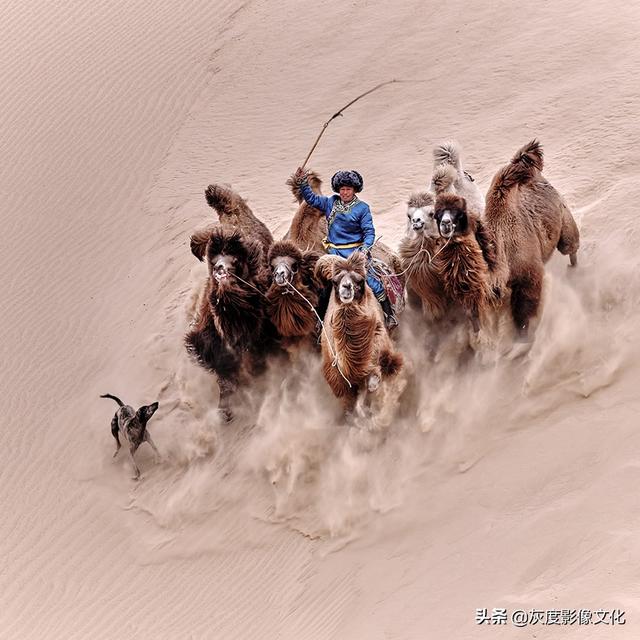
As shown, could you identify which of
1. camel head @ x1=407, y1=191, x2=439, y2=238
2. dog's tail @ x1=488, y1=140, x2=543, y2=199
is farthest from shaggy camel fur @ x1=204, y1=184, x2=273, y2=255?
dog's tail @ x1=488, y1=140, x2=543, y2=199

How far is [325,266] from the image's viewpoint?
22.7 feet

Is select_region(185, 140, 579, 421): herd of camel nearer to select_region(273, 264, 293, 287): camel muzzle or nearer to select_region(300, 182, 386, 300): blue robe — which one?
select_region(273, 264, 293, 287): camel muzzle

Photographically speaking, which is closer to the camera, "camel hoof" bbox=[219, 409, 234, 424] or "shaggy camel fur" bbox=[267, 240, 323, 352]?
"shaggy camel fur" bbox=[267, 240, 323, 352]

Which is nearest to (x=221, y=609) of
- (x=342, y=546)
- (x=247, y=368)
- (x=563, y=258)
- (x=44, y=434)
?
(x=342, y=546)

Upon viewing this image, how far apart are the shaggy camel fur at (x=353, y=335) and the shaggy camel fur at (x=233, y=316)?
0.57 m

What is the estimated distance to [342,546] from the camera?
707 centimetres

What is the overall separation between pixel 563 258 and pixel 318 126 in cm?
577

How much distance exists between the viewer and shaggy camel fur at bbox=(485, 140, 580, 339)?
7.28 metres

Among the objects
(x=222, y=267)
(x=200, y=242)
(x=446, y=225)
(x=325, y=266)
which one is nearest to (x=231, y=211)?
(x=200, y=242)

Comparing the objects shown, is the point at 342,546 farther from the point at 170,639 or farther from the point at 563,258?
the point at 563,258

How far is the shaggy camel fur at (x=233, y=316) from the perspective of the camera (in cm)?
703

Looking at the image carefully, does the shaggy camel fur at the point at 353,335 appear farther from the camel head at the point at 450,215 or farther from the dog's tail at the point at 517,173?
the dog's tail at the point at 517,173

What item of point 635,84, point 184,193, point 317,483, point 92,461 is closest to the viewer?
point 317,483

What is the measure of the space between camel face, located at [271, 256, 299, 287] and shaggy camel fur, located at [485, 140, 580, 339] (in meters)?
1.60
